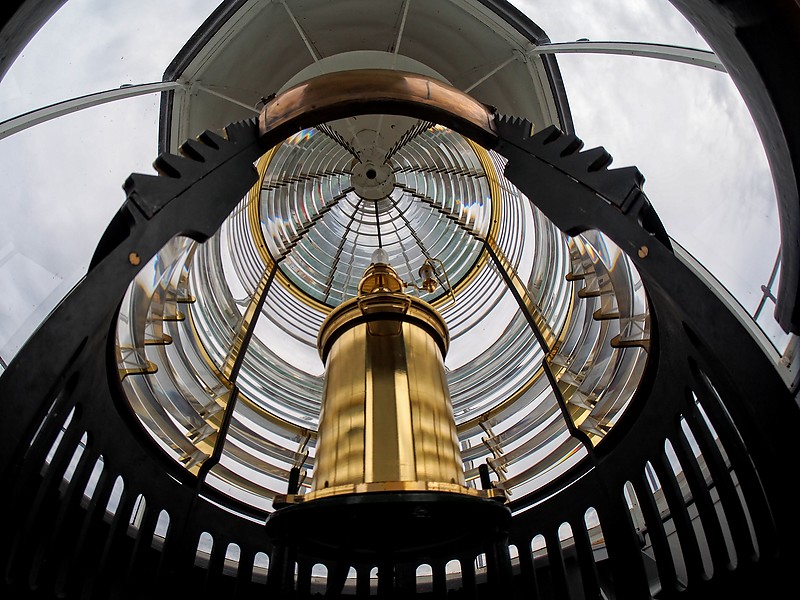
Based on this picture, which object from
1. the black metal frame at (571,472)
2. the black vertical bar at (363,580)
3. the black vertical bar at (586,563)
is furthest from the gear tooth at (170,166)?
the black vertical bar at (586,563)

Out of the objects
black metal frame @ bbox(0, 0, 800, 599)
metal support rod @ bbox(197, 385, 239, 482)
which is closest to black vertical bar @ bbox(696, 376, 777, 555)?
black metal frame @ bbox(0, 0, 800, 599)

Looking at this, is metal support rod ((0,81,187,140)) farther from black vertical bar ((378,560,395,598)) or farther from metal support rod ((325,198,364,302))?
black vertical bar ((378,560,395,598))

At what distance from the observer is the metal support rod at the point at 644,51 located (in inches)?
59.3

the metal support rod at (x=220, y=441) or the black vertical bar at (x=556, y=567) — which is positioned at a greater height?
the metal support rod at (x=220, y=441)

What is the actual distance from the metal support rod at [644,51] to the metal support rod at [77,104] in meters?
1.44

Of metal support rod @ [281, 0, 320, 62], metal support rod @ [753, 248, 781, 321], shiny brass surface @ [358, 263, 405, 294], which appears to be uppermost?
metal support rod @ [281, 0, 320, 62]

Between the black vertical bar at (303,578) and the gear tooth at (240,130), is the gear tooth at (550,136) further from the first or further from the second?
the black vertical bar at (303,578)

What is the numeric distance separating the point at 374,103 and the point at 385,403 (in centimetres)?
83

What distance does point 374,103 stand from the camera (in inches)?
55.8

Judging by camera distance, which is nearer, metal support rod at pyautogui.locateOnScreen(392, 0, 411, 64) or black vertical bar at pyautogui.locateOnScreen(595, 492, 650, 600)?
black vertical bar at pyautogui.locateOnScreen(595, 492, 650, 600)

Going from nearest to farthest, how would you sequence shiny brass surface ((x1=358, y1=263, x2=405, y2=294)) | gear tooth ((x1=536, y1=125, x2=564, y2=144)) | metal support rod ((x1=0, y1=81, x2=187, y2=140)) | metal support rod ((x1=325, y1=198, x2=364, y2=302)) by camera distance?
gear tooth ((x1=536, y1=125, x2=564, y2=144))
metal support rod ((x1=0, y1=81, x2=187, y2=140))
shiny brass surface ((x1=358, y1=263, x2=405, y2=294))
metal support rod ((x1=325, y1=198, x2=364, y2=302))

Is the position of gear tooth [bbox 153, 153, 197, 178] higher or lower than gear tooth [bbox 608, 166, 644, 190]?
higher

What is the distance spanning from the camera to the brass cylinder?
4.72 feet

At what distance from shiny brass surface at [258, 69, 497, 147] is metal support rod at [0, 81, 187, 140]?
0.78m
